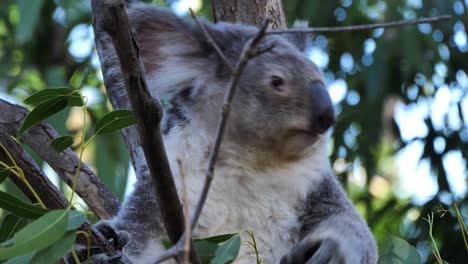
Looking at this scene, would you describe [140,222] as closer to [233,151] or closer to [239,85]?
[233,151]

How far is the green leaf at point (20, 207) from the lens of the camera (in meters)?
1.43

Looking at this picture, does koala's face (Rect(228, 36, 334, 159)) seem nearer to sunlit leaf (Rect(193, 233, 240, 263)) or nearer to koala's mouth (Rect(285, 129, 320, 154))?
koala's mouth (Rect(285, 129, 320, 154))

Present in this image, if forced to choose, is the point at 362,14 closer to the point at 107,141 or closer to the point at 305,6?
the point at 305,6

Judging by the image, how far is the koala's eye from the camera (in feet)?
6.49

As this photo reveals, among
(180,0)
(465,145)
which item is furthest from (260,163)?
A: (465,145)

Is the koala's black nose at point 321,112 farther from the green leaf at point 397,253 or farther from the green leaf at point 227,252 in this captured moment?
the green leaf at point 227,252

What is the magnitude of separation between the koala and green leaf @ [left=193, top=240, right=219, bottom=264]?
50 centimetres

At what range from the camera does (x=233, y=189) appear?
6.73ft

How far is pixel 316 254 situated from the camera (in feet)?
6.08

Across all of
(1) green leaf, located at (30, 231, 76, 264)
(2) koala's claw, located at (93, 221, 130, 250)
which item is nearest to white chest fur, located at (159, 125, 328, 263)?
(2) koala's claw, located at (93, 221, 130, 250)

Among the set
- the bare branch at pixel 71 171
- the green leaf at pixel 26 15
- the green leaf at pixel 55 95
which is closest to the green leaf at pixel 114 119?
the green leaf at pixel 55 95

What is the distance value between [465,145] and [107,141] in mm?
1768

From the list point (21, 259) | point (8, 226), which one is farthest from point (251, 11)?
point (21, 259)

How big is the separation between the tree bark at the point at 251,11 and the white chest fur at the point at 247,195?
623mm
